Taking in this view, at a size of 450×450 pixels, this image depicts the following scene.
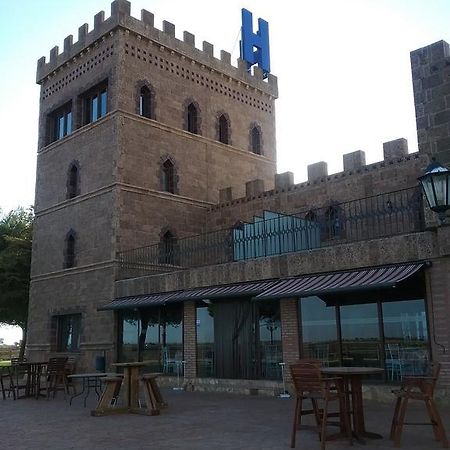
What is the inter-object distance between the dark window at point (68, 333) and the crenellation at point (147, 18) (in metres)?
12.4

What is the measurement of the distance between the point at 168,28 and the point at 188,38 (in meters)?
1.12

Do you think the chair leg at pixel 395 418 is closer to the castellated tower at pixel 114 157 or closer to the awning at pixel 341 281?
the awning at pixel 341 281

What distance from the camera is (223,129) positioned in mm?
26875

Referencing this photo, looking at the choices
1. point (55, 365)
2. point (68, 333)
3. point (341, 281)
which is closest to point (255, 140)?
point (68, 333)

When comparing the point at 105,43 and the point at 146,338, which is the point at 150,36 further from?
the point at 146,338

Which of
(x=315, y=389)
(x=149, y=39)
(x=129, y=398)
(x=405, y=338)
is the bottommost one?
(x=129, y=398)

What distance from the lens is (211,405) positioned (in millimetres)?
12719

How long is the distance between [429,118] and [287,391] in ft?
24.3

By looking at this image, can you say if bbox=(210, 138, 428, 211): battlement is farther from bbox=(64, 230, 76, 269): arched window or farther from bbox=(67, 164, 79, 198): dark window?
bbox=(64, 230, 76, 269): arched window

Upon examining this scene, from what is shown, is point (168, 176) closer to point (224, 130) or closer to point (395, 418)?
point (224, 130)

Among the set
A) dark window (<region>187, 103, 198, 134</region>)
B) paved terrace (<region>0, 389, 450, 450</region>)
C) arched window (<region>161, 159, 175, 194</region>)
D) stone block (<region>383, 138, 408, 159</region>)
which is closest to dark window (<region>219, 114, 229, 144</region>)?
dark window (<region>187, 103, 198, 134</region>)

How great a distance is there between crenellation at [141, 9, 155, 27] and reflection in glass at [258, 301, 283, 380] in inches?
565

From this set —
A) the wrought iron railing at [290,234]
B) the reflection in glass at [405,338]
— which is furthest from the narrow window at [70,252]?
the reflection in glass at [405,338]

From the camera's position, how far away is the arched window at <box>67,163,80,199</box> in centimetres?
2392
